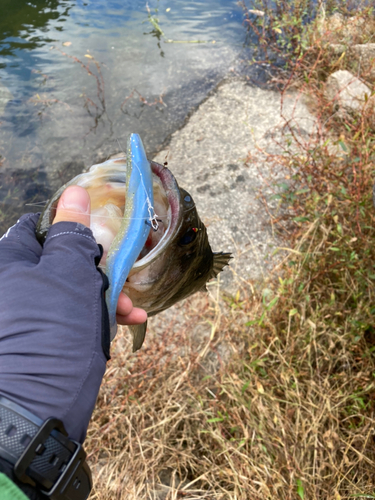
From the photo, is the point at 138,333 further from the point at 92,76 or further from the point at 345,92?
the point at 92,76

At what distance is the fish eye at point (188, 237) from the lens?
60.6 inches

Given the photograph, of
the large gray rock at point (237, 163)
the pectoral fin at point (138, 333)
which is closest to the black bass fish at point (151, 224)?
the pectoral fin at point (138, 333)

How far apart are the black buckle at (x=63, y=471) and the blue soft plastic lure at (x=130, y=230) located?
1.54 ft

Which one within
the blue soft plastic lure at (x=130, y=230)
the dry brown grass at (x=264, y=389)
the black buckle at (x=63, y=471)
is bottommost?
the dry brown grass at (x=264, y=389)

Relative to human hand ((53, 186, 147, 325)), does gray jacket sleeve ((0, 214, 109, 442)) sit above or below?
below

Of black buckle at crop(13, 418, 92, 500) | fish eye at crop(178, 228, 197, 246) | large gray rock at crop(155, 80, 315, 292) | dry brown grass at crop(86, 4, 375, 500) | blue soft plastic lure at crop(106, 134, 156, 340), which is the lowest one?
dry brown grass at crop(86, 4, 375, 500)

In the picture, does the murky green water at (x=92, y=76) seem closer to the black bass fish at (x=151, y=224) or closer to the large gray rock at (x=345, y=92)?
the large gray rock at (x=345, y=92)

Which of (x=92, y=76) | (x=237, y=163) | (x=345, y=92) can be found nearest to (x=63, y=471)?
(x=237, y=163)

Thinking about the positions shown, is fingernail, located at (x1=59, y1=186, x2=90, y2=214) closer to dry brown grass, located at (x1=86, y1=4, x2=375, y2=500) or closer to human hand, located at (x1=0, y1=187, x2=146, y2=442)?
human hand, located at (x1=0, y1=187, x2=146, y2=442)

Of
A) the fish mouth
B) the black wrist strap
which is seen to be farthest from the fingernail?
the black wrist strap

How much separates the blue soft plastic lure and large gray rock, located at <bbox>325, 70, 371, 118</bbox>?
4.16 m

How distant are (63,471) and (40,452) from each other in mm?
107

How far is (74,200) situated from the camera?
1364 mm

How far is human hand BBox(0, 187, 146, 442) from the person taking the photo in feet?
3.39
